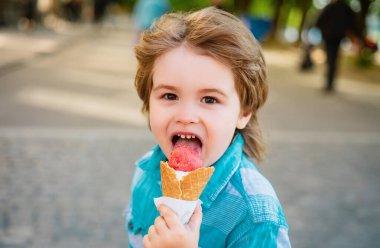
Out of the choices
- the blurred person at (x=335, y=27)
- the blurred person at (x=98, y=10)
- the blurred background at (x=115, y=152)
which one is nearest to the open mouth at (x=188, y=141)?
the blurred background at (x=115, y=152)

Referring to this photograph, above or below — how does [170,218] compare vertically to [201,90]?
below

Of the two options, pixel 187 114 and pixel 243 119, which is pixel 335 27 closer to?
pixel 243 119

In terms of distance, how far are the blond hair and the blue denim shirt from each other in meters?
0.25

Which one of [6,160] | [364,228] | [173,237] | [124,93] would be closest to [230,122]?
[173,237]

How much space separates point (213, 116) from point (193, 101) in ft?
0.31

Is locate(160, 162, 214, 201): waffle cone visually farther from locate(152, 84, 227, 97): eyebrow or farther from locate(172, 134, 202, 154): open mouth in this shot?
locate(152, 84, 227, 97): eyebrow

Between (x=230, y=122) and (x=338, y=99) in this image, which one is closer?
(x=230, y=122)

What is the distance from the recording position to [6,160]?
513cm

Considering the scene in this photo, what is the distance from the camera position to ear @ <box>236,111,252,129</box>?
1964 mm

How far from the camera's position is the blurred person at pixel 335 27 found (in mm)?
10703

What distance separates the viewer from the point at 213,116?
1.71 metres

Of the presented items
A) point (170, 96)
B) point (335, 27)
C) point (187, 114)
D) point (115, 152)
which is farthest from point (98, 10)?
point (187, 114)

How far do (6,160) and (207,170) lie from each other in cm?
415

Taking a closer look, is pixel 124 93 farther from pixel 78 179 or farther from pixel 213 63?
pixel 213 63
